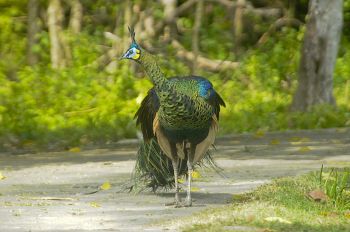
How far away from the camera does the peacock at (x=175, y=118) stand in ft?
29.2

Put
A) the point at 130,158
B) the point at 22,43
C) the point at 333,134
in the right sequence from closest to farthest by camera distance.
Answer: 1. the point at 130,158
2. the point at 333,134
3. the point at 22,43

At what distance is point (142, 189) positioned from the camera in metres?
10.3

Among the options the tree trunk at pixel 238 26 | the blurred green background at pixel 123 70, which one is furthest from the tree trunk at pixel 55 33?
the tree trunk at pixel 238 26

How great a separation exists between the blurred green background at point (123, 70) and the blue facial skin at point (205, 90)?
6890 mm

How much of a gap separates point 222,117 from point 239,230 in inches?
410

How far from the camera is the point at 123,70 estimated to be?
19.8 meters

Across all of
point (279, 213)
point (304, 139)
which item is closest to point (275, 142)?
point (304, 139)

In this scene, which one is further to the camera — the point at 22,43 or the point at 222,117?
the point at 22,43

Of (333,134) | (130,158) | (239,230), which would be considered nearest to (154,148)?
(239,230)

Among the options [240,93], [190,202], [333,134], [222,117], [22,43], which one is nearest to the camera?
[190,202]

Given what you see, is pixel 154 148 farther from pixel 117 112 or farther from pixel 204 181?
pixel 117 112

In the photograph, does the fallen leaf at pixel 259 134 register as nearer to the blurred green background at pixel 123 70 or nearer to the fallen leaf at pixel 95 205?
the blurred green background at pixel 123 70

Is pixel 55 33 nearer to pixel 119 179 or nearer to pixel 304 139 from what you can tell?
pixel 304 139

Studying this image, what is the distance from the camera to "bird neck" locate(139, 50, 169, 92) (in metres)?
9.00
